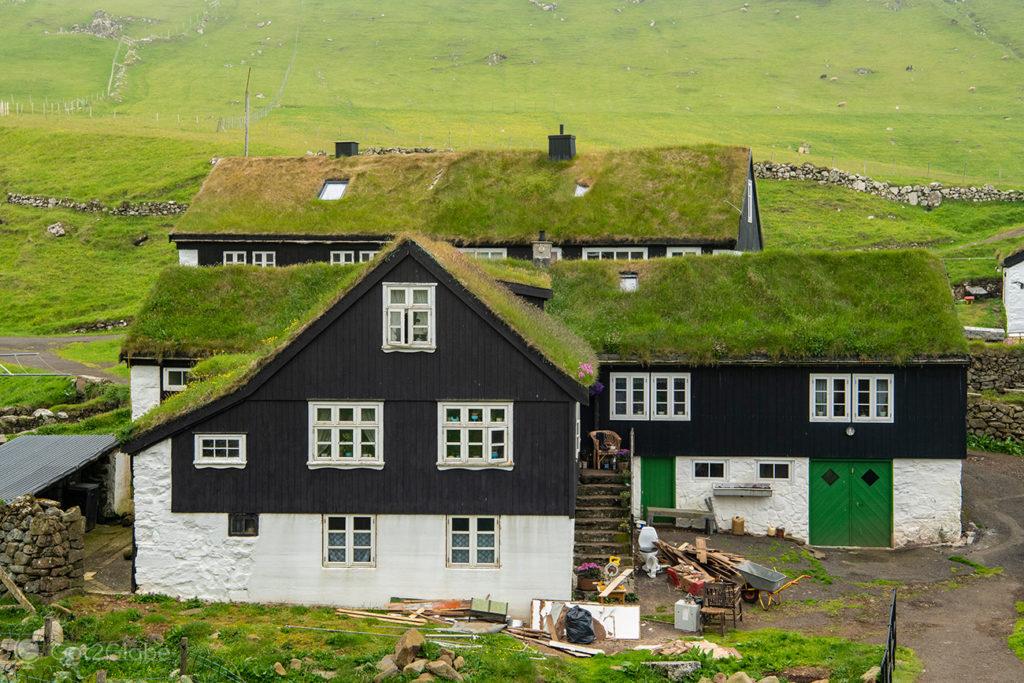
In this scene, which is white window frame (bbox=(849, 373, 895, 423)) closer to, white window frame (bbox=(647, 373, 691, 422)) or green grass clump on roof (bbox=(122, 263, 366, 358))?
white window frame (bbox=(647, 373, 691, 422))

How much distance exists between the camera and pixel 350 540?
28.8 meters

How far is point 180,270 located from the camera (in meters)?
38.7

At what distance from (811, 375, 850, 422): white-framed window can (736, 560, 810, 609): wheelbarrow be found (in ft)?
22.3

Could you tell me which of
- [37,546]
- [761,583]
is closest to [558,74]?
[761,583]

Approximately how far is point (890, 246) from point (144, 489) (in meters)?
Result: 53.5

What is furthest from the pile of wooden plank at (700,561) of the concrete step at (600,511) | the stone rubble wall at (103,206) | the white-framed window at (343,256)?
the stone rubble wall at (103,206)

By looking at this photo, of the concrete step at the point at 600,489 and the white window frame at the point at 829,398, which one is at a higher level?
the white window frame at the point at 829,398

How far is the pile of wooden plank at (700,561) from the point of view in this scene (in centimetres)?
2986

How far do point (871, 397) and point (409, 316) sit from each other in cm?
1418

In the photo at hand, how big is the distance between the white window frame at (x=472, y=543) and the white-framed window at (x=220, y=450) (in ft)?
16.0

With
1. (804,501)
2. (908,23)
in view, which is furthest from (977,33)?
(804,501)

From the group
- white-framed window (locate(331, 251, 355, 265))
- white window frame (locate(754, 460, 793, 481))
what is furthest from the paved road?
white window frame (locate(754, 460, 793, 481))

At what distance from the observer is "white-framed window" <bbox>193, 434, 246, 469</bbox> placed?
28703 mm

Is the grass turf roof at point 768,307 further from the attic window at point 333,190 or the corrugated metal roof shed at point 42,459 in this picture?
the attic window at point 333,190
